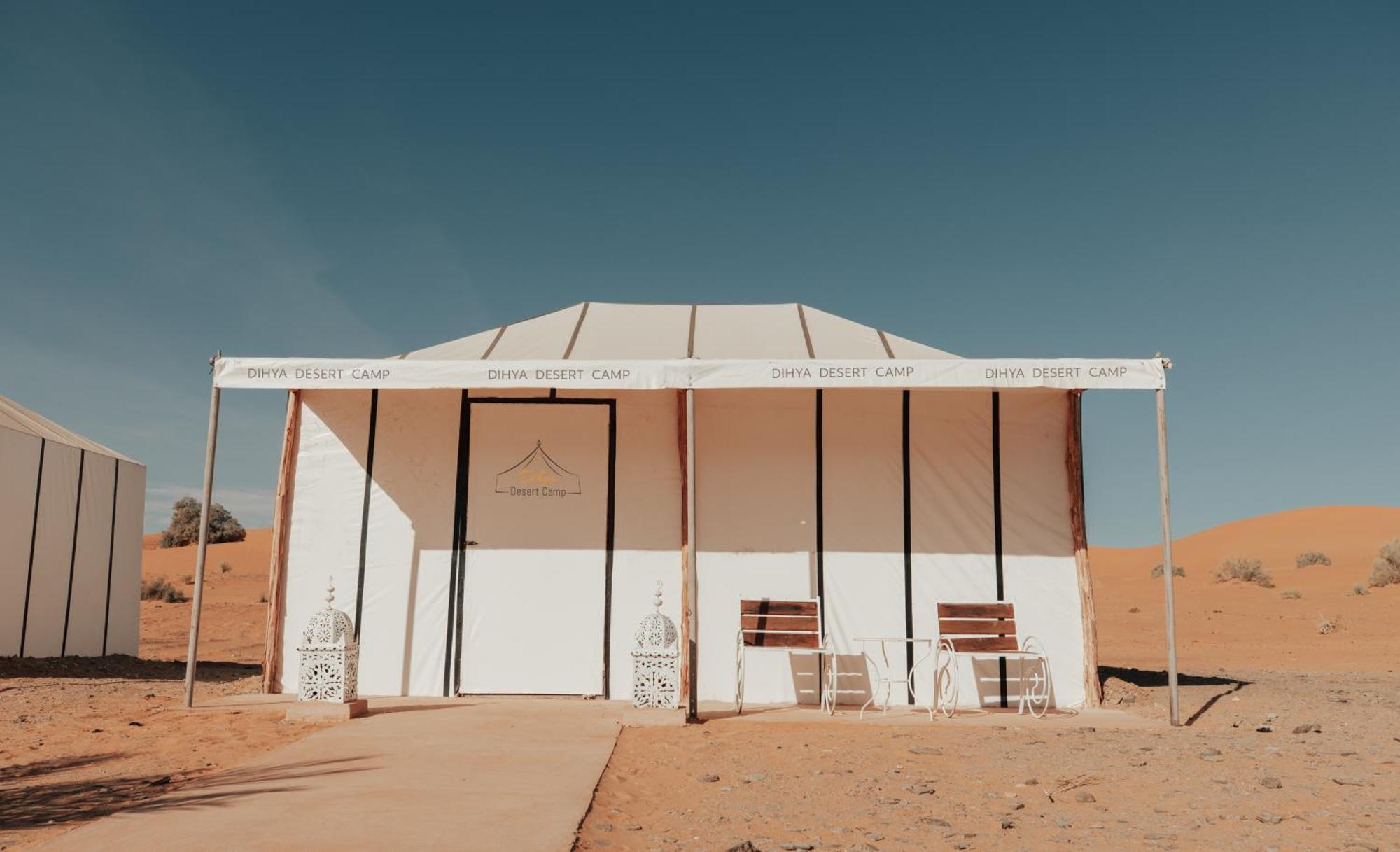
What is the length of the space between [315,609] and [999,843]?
5690 millimetres

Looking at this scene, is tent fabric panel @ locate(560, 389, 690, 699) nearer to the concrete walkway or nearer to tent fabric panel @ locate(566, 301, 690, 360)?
tent fabric panel @ locate(566, 301, 690, 360)

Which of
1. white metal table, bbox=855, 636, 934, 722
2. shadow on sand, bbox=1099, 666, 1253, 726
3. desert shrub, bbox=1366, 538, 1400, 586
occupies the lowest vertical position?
shadow on sand, bbox=1099, 666, 1253, 726

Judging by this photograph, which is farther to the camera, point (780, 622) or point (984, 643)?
point (780, 622)

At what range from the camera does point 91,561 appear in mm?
10805

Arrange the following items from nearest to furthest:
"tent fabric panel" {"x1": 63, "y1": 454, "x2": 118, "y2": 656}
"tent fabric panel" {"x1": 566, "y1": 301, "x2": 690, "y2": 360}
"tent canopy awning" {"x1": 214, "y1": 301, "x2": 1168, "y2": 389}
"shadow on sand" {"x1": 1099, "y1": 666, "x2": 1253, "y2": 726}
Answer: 1. "tent canopy awning" {"x1": 214, "y1": 301, "x2": 1168, "y2": 389}
2. "shadow on sand" {"x1": 1099, "y1": 666, "x2": 1253, "y2": 726}
3. "tent fabric panel" {"x1": 566, "y1": 301, "x2": 690, "y2": 360}
4. "tent fabric panel" {"x1": 63, "y1": 454, "x2": 118, "y2": 656}

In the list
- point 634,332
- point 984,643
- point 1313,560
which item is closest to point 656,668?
point 984,643

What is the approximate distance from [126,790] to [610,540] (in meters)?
3.85

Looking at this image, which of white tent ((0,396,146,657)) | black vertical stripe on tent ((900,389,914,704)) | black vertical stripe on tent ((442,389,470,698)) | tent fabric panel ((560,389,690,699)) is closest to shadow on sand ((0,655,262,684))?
white tent ((0,396,146,657))

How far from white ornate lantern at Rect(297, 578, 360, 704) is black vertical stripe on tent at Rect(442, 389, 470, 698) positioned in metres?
1.07

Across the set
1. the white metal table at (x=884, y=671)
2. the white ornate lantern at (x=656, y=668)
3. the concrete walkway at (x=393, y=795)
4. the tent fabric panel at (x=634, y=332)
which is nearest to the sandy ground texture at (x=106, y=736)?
the concrete walkway at (x=393, y=795)

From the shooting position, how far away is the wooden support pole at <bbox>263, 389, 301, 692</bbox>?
Answer: 7250 mm

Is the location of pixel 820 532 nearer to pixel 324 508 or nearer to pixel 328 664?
pixel 328 664

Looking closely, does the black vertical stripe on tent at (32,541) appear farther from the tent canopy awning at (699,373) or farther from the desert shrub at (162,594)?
the desert shrub at (162,594)

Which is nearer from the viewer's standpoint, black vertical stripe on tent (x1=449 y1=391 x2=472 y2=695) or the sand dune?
black vertical stripe on tent (x1=449 y1=391 x2=472 y2=695)
